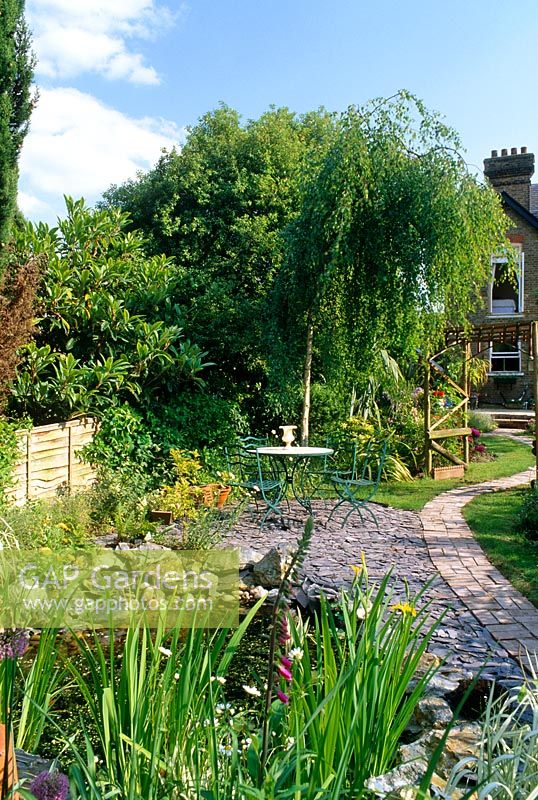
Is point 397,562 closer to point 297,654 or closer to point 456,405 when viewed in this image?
point 297,654

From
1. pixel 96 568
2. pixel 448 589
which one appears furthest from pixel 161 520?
pixel 448 589

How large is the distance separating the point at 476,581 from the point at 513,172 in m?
18.5

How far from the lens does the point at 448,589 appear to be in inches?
199

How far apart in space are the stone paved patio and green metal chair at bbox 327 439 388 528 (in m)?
0.20

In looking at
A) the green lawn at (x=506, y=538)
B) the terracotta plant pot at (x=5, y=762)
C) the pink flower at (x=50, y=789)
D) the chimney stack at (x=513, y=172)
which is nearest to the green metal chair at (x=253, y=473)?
the green lawn at (x=506, y=538)

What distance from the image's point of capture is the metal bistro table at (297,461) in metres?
7.19

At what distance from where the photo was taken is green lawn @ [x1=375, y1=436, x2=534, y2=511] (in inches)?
349

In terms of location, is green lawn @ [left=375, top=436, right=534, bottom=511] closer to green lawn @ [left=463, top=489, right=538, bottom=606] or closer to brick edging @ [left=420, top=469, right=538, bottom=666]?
brick edging @ [left=420, top=469, right=538, bottom=666]

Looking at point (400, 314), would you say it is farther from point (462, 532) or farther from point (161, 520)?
point (161, 520)

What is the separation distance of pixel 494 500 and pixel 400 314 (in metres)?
2.82

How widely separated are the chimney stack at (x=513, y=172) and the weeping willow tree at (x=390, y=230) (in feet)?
40.4

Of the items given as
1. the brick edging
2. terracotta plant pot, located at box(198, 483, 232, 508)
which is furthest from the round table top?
the brick edging

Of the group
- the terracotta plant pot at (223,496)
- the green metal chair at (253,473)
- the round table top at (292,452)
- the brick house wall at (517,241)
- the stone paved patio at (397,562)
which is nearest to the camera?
the stone paved patio at (397,562)

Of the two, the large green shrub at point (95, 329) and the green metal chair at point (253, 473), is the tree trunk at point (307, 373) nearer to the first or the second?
the green metal chair at point (253, 473)
